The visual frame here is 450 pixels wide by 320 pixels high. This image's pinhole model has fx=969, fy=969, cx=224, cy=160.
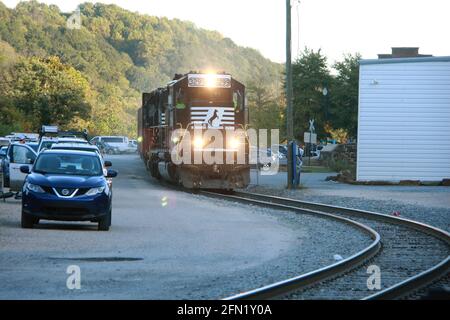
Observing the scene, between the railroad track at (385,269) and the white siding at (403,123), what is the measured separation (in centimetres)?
2259

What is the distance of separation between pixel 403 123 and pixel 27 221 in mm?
30003

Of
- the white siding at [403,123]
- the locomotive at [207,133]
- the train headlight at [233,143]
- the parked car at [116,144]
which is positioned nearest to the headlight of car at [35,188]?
the locomotive at [207,133]

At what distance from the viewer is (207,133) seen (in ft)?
111

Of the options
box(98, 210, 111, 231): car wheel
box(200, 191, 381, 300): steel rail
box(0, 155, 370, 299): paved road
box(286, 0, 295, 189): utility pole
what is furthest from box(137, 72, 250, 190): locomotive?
box(200, 191, 381, 300): steel rail

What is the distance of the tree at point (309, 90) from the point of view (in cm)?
8812

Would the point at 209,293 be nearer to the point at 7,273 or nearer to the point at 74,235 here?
the point at 7,273

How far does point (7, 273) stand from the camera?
1262cm

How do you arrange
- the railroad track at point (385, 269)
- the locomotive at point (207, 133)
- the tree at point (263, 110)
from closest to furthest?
1. the railroad track at point (385, 269)
2. the locomotive at point (207, 133)
3. the tree at point (263, 110)

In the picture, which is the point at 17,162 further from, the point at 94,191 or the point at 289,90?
the point at 289,90

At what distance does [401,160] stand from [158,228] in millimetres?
27335

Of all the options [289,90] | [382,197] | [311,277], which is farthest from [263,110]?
[311,277]

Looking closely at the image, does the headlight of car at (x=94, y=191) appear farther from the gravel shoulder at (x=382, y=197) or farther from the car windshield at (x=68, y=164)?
the gravel shoulder at (x=382, y=197)
